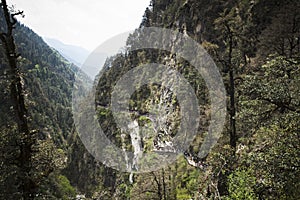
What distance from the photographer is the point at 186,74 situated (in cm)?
3247

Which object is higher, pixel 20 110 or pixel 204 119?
pixel 20 110

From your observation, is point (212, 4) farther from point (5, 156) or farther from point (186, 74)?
point (5, 156)

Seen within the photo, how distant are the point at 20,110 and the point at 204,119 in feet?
60.1

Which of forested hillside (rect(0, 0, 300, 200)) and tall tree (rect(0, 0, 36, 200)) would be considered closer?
tall tree (rect(0, 0, 36, 200))

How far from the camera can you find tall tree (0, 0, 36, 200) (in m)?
6.86

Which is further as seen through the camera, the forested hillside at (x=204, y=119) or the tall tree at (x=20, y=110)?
the forested hillside at (x=204, y=119)

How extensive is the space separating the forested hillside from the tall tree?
61 millimetres

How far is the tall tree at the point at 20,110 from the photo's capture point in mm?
6863

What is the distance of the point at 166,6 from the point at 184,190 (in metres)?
41.3

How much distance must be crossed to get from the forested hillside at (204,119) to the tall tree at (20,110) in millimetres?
61

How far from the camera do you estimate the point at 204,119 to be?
23766 mm

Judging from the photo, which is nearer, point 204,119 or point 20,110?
point 20,110

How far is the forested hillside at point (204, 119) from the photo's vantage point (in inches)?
277

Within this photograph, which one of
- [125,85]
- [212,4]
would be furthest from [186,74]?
[125,85]
